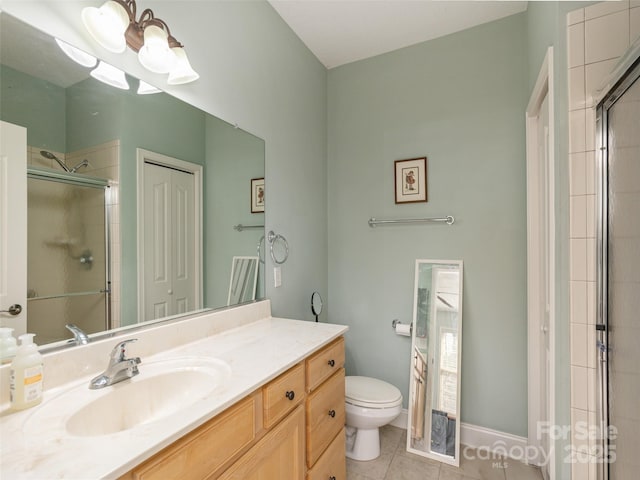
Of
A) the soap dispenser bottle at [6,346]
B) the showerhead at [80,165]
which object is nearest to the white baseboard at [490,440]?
the soap dispenser bottle at [6,346]

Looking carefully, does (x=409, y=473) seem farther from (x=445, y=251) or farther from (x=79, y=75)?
(x=79, y=75)

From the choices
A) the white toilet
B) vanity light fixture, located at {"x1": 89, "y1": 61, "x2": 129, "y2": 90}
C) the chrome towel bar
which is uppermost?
vanity light fixture, located at {"x1": 89, "y1": 61, "x2": 129, "y2": 90}

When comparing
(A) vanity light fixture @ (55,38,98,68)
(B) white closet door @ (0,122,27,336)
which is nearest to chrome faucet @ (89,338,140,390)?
(B) white closet door @ (0,122,27,336)

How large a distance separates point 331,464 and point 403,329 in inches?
38.6

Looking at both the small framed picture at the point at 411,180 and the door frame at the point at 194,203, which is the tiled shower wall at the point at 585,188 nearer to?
the small framed picture at the point at 411,180

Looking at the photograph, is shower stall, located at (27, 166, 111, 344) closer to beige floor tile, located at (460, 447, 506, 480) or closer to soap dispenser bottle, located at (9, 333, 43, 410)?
soap dispenser bottle, located at (9, 333, 43, 410)

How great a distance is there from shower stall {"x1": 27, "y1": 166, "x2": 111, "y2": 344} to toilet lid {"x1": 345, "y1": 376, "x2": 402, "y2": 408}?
1371 mm

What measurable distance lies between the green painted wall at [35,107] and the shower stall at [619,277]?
Result: 1.67 meters

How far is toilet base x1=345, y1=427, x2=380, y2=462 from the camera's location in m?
1.82

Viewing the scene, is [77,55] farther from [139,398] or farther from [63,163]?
[139,398]

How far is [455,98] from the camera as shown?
80.1 inches

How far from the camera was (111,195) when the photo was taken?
1.05 meters

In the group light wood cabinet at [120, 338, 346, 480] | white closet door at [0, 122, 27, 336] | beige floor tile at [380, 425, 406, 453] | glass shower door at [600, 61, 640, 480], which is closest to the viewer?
light wood cabinet at [120, 338, 346, 480]

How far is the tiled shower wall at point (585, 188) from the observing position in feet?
3.53
